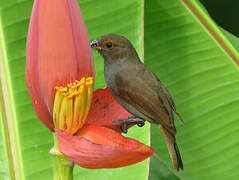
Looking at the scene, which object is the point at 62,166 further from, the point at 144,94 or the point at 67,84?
the point at 144,94

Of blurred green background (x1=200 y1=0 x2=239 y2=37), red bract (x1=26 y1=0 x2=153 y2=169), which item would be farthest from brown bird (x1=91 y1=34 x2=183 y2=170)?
blurred green background (x1=200 y1=0 x2=239 y2=37)

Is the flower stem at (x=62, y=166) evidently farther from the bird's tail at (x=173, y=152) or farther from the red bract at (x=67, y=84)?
the bird's tail at (x=173, y=152)

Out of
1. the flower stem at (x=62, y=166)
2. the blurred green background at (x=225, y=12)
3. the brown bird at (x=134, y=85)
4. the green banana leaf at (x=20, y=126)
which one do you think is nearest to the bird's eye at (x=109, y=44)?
the brown bird at (x=134, y=85)

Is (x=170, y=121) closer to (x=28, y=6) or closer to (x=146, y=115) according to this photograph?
(x=146, y=115)

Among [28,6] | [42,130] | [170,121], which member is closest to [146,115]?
[170,121]

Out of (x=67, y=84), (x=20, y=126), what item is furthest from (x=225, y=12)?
(x=67, y=84)

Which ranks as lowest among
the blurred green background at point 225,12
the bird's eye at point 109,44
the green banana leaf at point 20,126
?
the blurred green background at point 225,12

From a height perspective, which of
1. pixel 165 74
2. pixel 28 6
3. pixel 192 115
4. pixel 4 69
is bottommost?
pixel 192 115

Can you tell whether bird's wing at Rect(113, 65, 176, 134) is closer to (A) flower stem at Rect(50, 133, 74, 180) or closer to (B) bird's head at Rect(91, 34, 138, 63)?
(B) bird's head at Rect(91, 34, 138, 63)
